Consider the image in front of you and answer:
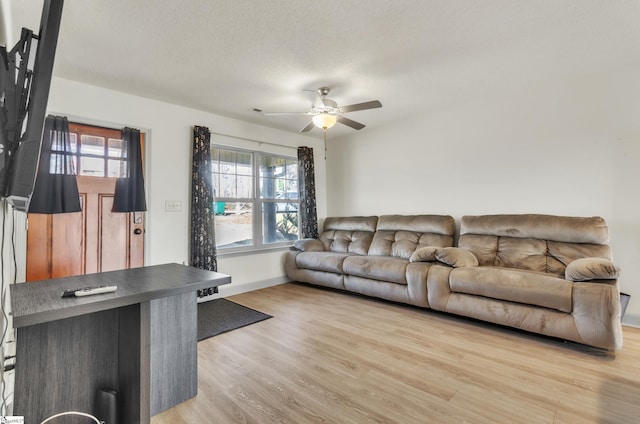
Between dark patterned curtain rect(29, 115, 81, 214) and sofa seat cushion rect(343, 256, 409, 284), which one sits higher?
dark patterned curtain rect(29, 115, 81, 214)

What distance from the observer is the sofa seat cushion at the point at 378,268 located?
3295 mm

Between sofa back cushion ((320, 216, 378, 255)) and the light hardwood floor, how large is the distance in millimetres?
1586

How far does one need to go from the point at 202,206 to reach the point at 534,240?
3.84 m

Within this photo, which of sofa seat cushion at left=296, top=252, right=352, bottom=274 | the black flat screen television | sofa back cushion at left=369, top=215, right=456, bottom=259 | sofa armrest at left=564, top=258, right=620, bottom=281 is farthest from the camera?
sofa seat cushion at left=296, top=252, right=352, bottom=274

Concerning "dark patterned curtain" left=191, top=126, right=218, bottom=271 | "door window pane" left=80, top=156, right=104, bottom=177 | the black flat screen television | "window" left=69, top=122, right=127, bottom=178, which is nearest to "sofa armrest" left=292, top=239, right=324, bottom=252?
"dark patterned curtain" left=191, top=126, right=218, bottom=271

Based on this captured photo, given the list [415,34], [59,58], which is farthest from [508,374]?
[59,58]

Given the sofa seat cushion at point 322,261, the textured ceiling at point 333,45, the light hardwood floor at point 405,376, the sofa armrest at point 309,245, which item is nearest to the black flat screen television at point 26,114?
the textured ceiling at point 333,45

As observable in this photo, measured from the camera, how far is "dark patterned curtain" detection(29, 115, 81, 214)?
255 centimetres

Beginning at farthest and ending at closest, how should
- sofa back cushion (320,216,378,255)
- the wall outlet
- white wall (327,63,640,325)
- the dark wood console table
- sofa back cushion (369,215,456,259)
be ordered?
sofa back cushion (320,216,378,255)
sofa back cushion (369,215,456,259)
the wall outlet
white wall (327,63,640,325)
the dark wood console table

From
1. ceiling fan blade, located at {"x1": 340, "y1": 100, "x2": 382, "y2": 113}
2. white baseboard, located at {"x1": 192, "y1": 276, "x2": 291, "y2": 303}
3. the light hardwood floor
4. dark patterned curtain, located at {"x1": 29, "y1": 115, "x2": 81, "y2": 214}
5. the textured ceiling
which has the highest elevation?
the textured ceiling

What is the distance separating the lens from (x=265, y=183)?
456 cm

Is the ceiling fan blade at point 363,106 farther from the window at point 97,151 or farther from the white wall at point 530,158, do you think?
the window at point 97,151

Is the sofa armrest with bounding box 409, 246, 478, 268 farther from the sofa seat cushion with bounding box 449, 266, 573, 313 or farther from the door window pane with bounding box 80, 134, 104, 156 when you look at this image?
the door window pane with bounding box 80, 134, 104, 156

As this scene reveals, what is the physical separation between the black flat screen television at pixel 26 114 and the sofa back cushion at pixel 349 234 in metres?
3.81
